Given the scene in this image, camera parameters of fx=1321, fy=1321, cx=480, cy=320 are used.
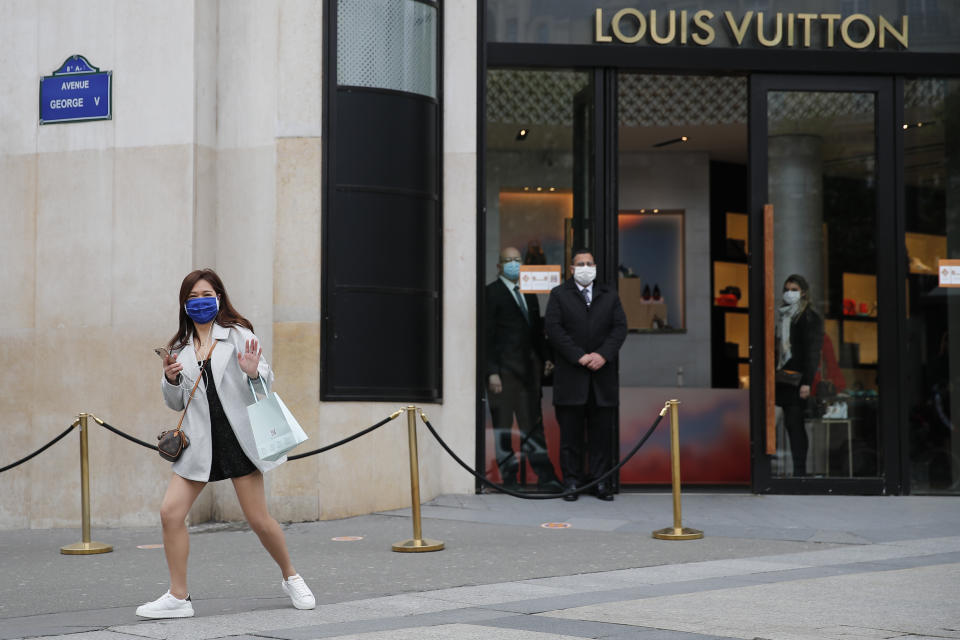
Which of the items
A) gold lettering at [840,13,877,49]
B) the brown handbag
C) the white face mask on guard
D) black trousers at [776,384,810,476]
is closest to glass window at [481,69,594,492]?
the white face mask on guard

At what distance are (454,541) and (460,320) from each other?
300 cm

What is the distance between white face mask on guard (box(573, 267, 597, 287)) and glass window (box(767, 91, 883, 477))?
1.84 metres

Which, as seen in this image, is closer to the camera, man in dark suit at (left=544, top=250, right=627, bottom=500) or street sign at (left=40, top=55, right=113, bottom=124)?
street sign at (left=40, top=55, right=113, bottom=124)

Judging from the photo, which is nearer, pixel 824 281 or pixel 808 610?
pixel 808 610

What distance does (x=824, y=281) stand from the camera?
41.6ft

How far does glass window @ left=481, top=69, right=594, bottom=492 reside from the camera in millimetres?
12578

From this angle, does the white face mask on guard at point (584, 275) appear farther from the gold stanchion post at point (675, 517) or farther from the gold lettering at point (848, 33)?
the gold lettering at point (848, 33)

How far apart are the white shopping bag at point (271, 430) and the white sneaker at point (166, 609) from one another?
0.85 metres

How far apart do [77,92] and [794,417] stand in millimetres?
7195

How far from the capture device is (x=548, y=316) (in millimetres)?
12156

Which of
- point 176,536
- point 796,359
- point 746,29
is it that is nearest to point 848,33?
point 746,29

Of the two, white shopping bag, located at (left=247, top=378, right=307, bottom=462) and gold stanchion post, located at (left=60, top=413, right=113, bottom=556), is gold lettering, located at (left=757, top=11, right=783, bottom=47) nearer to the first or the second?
gold stanchion post, located at (left=60, top=413, right=113, bottom=556)

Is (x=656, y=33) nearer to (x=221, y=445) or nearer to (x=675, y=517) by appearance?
(x=675, y=517)

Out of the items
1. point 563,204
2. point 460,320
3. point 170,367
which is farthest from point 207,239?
point 170,367
